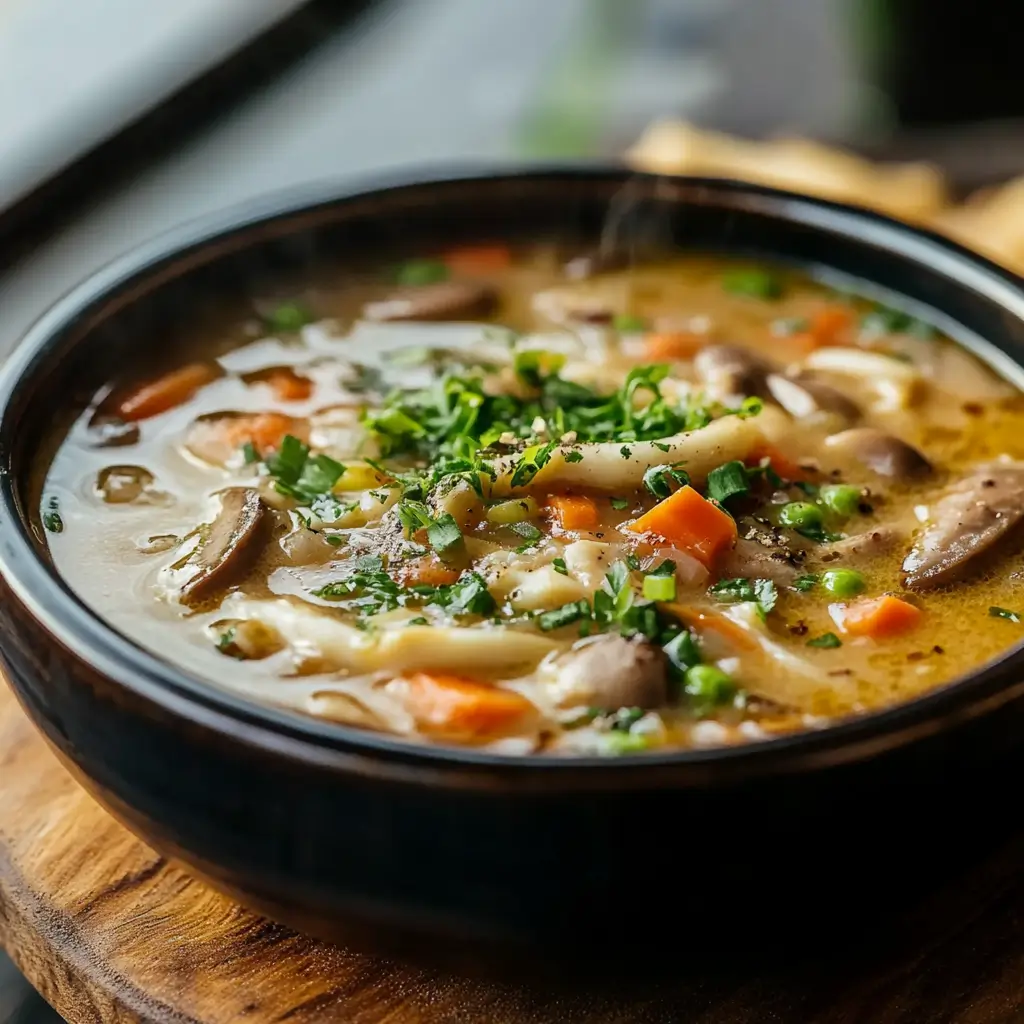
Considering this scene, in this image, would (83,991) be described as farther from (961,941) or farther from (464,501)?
(961,941)

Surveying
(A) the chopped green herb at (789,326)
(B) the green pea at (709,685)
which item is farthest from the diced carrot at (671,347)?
(B) the green pea at (709,685)

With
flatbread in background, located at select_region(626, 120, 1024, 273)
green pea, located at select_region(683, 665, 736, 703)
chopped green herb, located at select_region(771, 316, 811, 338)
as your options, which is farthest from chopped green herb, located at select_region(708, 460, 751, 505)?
flatbread in background, located at select_region(626, 120, 1024, 273)

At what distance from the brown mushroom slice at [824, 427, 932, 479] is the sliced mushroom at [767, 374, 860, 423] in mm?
134

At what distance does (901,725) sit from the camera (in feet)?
6.92

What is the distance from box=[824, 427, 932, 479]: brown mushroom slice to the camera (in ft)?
10.7

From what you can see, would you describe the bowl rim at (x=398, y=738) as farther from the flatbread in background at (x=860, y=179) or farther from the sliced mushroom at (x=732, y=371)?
the flatbread in background at (x=860, y=179)

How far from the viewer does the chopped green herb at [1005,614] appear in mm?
2799

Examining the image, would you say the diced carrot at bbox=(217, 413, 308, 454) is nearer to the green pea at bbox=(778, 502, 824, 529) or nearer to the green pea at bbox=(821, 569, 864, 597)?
the green pea at bbox=(778, 502, 824, 529)

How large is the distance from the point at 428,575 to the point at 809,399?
1163mm

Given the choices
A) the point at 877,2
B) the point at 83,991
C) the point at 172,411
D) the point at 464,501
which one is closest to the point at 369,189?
the point at 172,411

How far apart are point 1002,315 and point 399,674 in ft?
6.35

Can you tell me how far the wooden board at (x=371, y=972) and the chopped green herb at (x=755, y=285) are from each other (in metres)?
1.84

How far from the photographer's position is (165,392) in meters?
3.55

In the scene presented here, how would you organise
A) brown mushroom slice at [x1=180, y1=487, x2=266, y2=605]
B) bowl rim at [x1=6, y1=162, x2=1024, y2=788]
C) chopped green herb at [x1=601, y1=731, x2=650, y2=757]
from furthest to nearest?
1. brown mushroom slice at [x1=180, y1=487, x2=266, y2=605]
2. chopped green herb at [x1=601, y1=731, x2=650, y2=757]
3. bowl rim at [x1=6, y1=162, x2=1024, y2=788]
